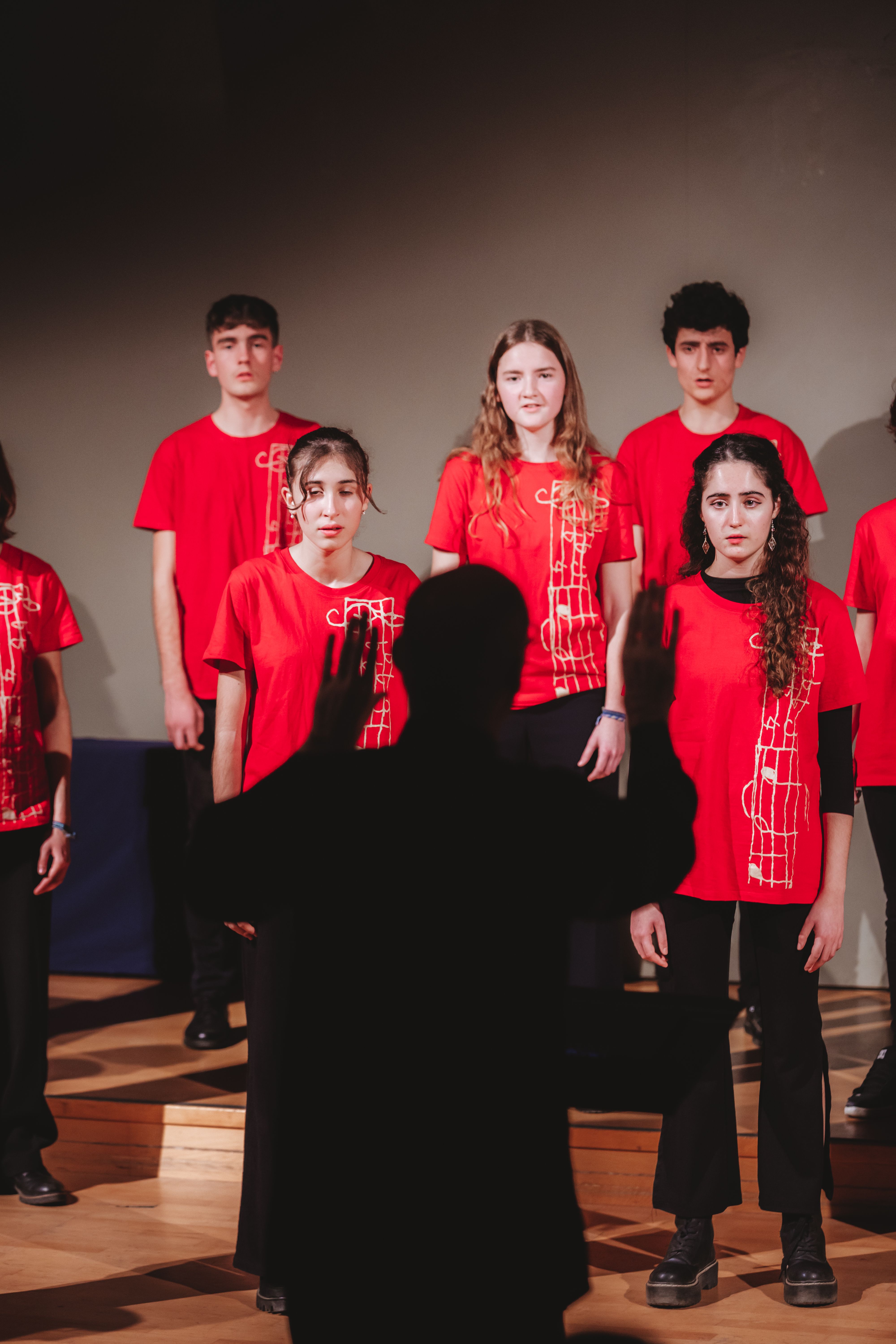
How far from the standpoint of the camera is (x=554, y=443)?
2.79 meters

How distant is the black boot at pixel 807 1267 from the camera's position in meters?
2.24

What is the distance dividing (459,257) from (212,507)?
1.34 m

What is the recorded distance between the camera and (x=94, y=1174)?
9.59 ft

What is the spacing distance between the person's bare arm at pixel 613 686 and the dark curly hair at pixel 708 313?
717 millimetres

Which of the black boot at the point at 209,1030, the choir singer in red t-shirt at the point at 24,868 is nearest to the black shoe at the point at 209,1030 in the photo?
the black boot at the point at 209,1030

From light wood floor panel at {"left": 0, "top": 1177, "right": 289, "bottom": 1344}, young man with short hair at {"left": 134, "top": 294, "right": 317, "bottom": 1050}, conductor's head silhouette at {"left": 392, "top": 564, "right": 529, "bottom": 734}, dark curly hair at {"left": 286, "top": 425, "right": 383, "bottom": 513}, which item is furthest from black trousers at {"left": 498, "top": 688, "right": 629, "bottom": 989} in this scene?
conductor's head silhouette at {"left": 392, "top": 564, "right": 529, "bottom": 734}

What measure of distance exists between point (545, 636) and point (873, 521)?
0.82 meters

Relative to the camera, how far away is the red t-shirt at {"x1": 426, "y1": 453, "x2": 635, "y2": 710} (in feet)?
9.02

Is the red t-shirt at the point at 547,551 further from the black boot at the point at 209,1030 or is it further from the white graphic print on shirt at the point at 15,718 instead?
the black boot at the point at 209,1030

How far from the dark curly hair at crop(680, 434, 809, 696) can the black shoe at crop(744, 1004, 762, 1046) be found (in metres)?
1.25

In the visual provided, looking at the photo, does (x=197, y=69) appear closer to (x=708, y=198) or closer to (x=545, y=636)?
(x=708, y=198)

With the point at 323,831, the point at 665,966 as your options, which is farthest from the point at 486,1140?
the point at 665,966

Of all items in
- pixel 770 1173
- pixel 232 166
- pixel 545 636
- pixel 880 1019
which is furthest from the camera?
pixel 232 166

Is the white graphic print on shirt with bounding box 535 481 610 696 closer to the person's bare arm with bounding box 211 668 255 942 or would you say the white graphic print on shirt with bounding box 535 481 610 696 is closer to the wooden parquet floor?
the person's bare arm with bounding box 211 668 255 942
